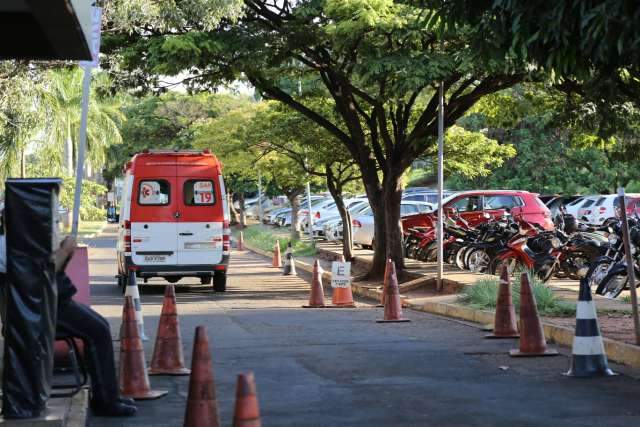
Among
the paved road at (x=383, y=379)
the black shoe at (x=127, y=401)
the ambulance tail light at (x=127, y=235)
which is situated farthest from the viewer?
the ambulance tail light at (x=127, y=235)

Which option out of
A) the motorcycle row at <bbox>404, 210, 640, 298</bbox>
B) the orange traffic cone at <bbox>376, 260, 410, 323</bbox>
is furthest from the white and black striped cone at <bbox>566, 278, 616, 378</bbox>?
the orange traffic cone at <bbox>376, 260, 410, 323</bbox>

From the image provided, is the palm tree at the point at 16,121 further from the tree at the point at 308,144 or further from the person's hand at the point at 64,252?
the person's hand at the point at 64,252

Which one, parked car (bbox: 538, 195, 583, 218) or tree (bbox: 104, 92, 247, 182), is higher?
tree (bbox: 104, 92, 247, 182)

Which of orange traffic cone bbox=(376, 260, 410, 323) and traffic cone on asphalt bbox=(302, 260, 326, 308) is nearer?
orange traffic cone bbox=(376, 260, 410, 323)

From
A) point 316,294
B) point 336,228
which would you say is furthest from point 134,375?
point 336,228

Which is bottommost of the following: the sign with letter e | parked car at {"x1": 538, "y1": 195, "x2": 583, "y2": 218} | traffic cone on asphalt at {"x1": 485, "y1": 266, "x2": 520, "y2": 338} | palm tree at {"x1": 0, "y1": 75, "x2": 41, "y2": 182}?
traffic cone on asphalt at {"x1": 485, "y1": 266, "x2": 520, "y2": 338}

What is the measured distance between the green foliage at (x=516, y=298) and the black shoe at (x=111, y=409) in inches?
319

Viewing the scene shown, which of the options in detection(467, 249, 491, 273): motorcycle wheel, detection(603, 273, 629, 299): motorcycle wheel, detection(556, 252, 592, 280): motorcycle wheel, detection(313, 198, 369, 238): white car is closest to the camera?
detection(603, 273, 629, 299): motorcycle wheel

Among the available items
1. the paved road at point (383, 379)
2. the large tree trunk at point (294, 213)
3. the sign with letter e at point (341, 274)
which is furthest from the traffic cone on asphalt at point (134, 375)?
the large tree trunk at point (294, 213)

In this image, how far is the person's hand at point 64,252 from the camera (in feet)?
24.0

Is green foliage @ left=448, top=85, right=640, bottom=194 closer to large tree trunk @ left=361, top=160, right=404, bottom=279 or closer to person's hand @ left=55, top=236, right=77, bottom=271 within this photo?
large tree trunk @ left=361, top=160, right=404, bottom=279

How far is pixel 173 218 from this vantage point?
2241cm

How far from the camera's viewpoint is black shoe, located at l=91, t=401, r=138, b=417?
8.63 metres

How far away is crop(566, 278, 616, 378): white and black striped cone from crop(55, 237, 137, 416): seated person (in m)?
4.12
